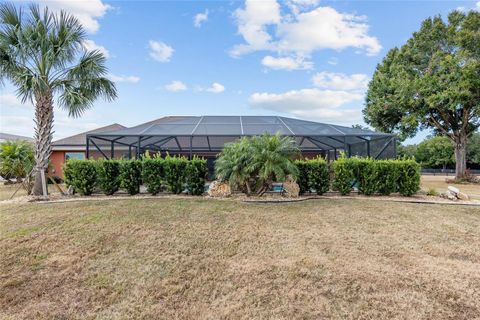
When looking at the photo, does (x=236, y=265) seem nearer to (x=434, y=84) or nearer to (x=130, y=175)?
(x=130, y=175)

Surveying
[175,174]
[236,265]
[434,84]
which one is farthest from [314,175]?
[434,84]

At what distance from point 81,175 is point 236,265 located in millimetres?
6942

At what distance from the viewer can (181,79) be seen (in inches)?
569

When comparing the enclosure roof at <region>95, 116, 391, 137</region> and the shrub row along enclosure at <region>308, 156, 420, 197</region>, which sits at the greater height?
the enclosure roof at <region>95, 116, 391, 137</region>

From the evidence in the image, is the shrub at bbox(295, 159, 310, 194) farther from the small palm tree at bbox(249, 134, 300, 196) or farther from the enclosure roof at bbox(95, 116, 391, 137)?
the enclosure roof at bbox(95, 116, 391, 137)

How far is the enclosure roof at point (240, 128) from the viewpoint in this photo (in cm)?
1042

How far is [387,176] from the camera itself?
817cm

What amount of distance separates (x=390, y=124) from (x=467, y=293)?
18.8 meters

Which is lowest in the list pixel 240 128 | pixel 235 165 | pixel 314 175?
pixel 314 175

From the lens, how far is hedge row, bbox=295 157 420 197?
8195 millimetres

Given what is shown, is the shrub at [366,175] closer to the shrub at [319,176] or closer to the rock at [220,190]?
the shrub at [319,176]

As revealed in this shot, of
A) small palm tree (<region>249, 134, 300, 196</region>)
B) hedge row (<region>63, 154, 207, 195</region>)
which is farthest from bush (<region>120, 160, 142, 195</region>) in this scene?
small palm tree (<region>249, 134, 300, 196</region>)

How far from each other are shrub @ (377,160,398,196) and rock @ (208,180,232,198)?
4.90 metres

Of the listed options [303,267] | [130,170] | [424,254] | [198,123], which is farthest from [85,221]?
[198,123]
